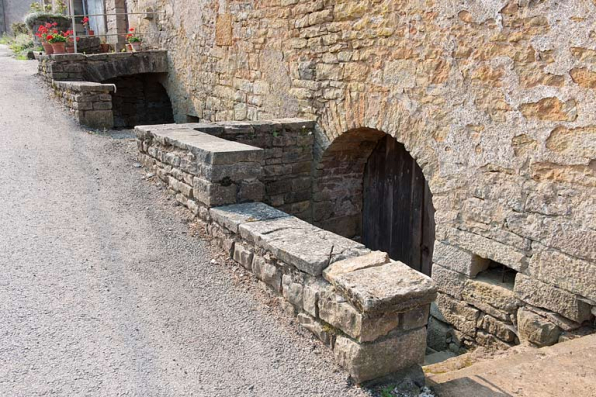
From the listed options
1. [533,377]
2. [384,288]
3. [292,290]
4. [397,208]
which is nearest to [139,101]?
[397,208]

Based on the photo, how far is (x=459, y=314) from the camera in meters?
4.67

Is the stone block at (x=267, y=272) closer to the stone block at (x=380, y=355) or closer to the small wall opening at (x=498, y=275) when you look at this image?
the stone block at (x=380, y=355)

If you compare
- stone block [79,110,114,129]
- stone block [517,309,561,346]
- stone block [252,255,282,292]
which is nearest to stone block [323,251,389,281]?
stone block [252,255,282,292]

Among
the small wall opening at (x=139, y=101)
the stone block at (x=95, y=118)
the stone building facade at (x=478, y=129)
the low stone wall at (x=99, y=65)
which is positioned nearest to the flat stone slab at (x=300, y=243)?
A: the stone building facade at (x=478, y=129)

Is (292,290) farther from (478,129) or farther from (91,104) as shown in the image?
(91,104)

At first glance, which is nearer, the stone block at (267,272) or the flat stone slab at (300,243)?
the flat stone slab at (300,243)

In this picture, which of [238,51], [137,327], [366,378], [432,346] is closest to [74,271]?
[137,327]

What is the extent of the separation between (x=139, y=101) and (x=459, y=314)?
8.84 metres

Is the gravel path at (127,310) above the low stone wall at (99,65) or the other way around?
the other way around

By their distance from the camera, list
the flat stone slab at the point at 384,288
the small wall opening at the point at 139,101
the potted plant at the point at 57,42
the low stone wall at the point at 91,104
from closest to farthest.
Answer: the flat stone slab at the point at 384,288
the low stone wall at the point at 91,104
the potted plant at the point at 57,42
the small wall opening at the point at 139,101

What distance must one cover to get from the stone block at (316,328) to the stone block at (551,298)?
1.81 meters

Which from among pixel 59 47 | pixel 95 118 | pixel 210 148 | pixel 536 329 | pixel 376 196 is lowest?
pixel 536 329

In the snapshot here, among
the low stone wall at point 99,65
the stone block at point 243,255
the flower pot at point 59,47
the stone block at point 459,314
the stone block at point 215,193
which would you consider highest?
the flower pot at point 59,47

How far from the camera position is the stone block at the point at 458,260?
4516 millimetres
